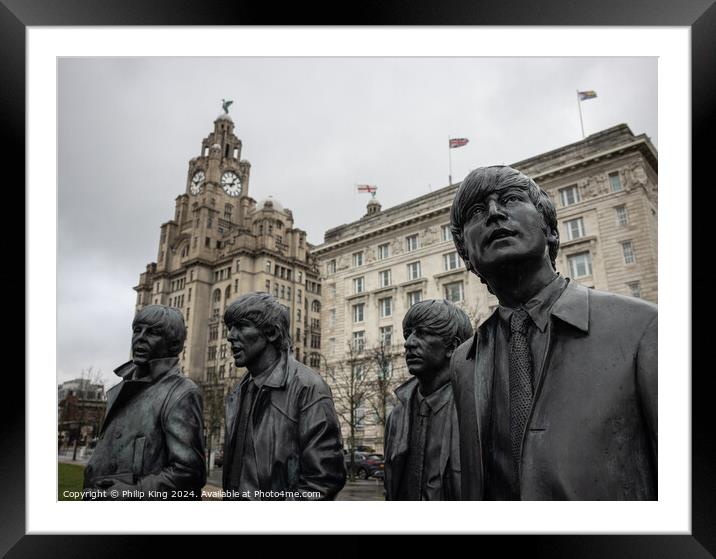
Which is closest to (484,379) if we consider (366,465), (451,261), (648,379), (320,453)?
(648,379)

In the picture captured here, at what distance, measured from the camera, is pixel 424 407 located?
3281 mm

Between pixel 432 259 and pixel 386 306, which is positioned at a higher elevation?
pixel 432 259

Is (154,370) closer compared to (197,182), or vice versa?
(154,370)

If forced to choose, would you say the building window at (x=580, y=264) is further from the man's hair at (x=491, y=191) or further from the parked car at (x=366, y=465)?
the man's hair at (x=491, y=191)

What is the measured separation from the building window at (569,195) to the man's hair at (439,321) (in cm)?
1637

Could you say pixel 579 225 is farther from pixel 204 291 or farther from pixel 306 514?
pixel 204 291

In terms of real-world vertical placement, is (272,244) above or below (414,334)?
above

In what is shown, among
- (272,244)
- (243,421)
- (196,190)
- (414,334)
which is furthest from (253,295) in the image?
(196,190)

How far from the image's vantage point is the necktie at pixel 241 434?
11.0 ft

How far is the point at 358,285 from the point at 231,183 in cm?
3000

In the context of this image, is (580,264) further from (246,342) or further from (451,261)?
(246,342)
